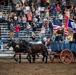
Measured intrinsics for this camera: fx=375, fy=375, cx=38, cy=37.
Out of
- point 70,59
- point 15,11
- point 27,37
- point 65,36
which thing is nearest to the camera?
point 70,59

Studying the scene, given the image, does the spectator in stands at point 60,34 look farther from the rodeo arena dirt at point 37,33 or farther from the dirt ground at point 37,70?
the dirt ground at point 37,70

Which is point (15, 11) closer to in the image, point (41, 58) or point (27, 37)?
point (27, 37)

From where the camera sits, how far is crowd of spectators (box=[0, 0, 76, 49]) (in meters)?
26.7

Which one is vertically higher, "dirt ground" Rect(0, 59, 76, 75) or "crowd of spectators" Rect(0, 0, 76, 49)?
"crowd of spectators" Rect(0, 0, 76, 49)

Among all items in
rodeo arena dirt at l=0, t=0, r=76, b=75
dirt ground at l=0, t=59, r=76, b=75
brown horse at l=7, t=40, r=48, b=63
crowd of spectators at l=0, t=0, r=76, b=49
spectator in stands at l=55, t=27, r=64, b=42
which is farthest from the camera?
crowd of spectators at l=0, t=0, r=76, b=49

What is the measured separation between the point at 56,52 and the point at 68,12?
792cm

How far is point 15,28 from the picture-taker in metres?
26.7

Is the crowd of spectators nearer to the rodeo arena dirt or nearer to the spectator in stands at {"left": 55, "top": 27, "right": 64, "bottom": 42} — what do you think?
the rodeo arena dirt

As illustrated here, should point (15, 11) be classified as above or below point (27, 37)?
above

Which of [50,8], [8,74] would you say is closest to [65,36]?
[50,8]

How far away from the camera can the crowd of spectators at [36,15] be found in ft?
87.5

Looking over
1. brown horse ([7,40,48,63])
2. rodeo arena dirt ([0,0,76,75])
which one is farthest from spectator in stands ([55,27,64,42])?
brown horse ([7,40,48,63])

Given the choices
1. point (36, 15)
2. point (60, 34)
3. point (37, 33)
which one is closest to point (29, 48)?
point (60, 34)

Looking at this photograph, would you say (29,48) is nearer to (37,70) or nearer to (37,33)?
(37,70)
